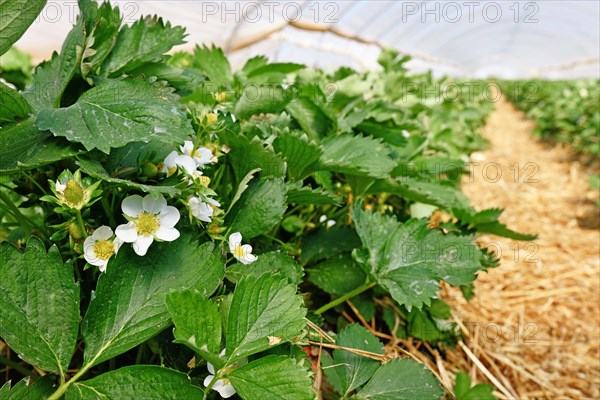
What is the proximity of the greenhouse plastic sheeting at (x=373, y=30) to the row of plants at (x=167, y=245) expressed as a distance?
0.17 meters

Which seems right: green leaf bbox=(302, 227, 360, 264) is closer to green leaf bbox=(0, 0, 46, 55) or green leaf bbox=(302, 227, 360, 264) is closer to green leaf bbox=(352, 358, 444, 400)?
green leaf bbox=(352, 358, 444, 400)

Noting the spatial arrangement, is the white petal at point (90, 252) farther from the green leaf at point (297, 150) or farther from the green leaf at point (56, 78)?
the green leaf at point (297, 150)

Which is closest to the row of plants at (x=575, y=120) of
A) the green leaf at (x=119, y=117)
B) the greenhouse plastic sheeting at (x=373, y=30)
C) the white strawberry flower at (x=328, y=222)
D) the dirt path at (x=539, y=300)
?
the dirt path at (x=539, y=300)

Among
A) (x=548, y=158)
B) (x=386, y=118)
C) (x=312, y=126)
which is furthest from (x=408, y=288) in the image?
(x=548, y=158)

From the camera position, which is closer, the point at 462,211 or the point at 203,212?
the point at 203,212

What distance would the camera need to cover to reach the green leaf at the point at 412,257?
0.71 m

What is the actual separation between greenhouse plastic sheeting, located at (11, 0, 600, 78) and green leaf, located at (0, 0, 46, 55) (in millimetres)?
151

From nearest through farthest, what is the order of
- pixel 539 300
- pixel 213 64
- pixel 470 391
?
pixel 470 391 → pixel 213 64 → pixel 539 300

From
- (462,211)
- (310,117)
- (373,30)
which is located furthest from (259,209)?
(373,30)

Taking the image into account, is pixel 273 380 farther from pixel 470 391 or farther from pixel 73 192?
pixel 470 391

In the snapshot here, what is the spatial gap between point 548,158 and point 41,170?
15.9 ft

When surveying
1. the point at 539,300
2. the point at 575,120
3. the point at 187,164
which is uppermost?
the point at 187,164

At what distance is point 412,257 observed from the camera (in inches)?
29.0

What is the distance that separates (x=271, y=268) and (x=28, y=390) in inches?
11.1
